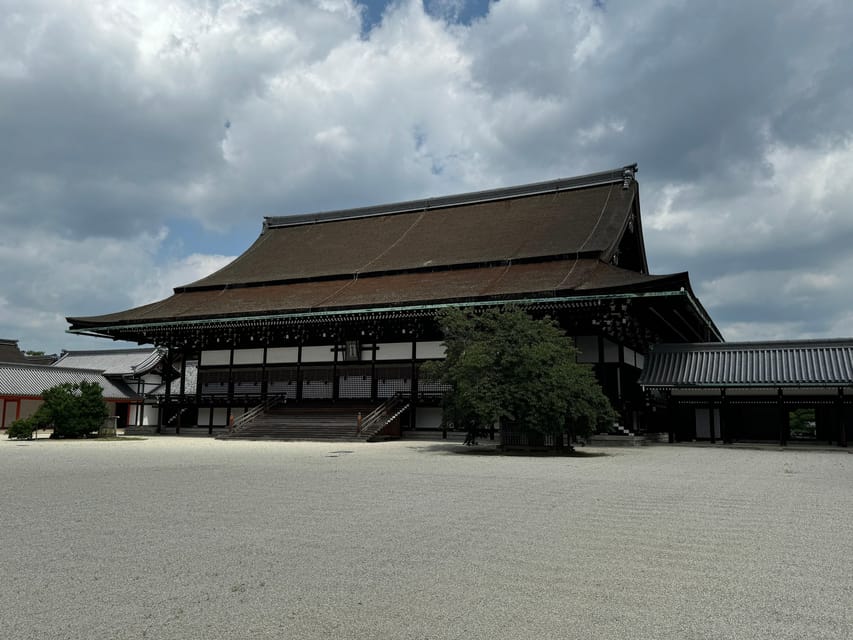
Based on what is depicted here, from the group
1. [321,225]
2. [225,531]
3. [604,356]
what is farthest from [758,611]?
[321,225]

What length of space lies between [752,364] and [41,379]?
112 ft

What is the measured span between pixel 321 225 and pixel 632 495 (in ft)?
88.3

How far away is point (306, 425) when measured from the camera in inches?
819

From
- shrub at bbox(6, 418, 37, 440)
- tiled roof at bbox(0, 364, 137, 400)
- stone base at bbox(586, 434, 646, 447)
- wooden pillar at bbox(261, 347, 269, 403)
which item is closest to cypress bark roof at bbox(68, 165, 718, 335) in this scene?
wooden pillar at bbox(261, 347, 269, 403)

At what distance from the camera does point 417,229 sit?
28922mm

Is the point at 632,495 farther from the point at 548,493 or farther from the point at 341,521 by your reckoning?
the point at 341,521

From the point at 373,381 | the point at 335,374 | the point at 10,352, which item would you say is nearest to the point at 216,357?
the point at 335,374

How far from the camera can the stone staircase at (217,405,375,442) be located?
19906mm

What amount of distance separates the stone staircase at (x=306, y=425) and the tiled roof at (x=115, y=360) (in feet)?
62.8

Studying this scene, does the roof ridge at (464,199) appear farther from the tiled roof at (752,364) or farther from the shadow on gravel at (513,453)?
the shadow on gravel at (513,453)

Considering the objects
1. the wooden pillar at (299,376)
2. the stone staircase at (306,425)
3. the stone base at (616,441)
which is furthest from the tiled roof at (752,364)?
the wooden pillar at (299,376)

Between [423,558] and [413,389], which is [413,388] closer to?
[413,389]

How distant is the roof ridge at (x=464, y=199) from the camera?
89.5ft

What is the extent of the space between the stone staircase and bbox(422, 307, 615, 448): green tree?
523 cm
